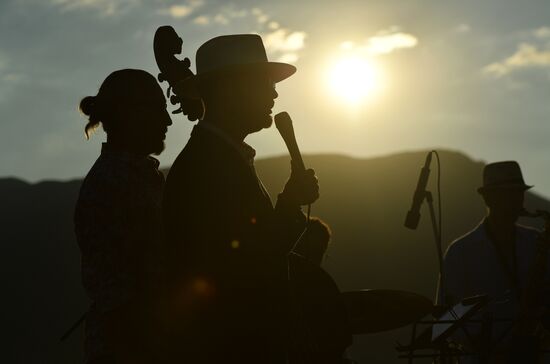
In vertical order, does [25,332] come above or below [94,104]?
below

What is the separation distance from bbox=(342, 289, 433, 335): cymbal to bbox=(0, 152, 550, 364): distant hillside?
46416 millimetres

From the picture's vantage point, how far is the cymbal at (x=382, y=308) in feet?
17.8

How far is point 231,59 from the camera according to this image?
4980mm

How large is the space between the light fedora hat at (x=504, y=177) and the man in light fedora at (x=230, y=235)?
4.56 metres

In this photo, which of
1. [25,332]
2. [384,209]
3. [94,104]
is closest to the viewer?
[94,104]

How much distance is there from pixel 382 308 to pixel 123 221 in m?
1.85

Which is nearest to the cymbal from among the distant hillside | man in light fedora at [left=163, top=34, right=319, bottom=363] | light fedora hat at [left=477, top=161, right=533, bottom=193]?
man in light fedora at [left=163, top=34, right=319, bottom=363]

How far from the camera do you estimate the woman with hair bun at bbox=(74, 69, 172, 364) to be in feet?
15.0

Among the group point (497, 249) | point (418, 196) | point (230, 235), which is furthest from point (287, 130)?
point (497, 249)

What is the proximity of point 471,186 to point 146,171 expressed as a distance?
86.4m

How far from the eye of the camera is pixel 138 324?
459 centimetres

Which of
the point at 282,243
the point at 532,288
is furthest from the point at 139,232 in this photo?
the point at 532,288

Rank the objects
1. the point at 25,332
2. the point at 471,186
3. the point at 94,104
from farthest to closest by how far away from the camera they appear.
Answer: the point at 471,186 < the point at 25,332 < the point at 94,104

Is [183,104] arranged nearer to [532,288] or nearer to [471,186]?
[532,288]
